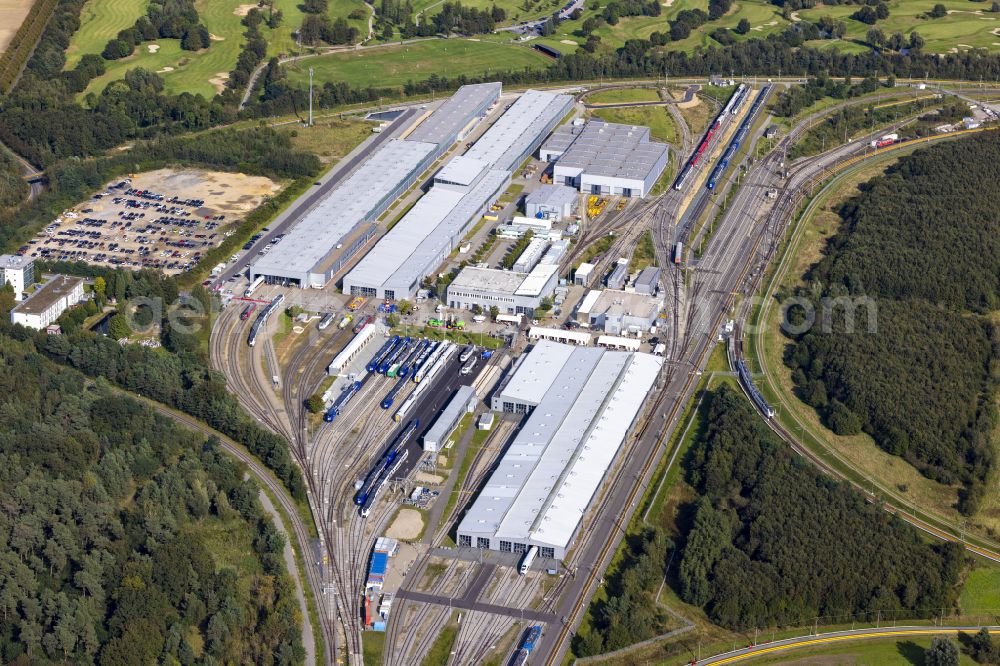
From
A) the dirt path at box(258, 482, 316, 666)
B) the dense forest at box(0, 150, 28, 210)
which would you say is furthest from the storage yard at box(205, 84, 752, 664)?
the dense forest at box(0, 150, 28, 210)

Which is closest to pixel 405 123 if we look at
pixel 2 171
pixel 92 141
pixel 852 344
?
pixel 92 141

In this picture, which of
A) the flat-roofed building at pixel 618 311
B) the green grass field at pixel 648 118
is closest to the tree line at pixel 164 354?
the flat-roofed building at pixel 618 311

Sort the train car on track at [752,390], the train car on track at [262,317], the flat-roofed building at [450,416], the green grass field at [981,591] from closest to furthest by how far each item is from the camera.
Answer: the green grass field at [981,591] → the flat-roofed building at [450,416] → the train car on track at [752,390] → the train car on track at [262,317]

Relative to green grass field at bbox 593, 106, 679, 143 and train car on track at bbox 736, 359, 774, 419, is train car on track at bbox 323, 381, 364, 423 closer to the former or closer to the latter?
train car on track at bbox 736, 359, 774, 419

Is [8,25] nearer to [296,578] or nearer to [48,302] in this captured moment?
[48,302]

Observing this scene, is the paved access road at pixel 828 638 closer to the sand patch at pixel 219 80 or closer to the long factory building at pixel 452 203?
the long factory building at pixel 452 203
